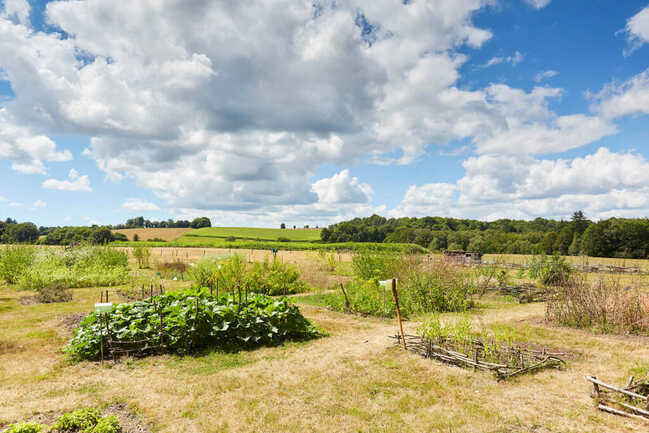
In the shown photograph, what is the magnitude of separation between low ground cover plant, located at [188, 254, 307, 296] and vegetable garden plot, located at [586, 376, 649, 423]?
359 inches

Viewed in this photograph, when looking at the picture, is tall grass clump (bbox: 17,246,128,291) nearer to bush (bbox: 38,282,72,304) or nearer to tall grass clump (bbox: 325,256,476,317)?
bush (bbox: 38,282,72,304)

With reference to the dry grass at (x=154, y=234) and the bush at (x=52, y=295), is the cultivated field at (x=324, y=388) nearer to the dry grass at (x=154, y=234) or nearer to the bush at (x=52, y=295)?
the bush at (x=52, y=295)

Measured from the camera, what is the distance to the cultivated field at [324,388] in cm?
385

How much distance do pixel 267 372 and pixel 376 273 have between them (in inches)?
310

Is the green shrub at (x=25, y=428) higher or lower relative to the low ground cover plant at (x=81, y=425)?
higher

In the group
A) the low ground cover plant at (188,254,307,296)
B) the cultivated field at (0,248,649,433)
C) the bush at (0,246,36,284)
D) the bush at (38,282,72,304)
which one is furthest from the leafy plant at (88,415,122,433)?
the bush at (0,246,36,284)

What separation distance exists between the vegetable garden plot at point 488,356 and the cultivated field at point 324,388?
0.51ft

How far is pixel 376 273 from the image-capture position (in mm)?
12711

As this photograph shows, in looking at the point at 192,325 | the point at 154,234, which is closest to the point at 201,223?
the point at 154,234

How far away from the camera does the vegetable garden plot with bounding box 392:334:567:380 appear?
17.0ft

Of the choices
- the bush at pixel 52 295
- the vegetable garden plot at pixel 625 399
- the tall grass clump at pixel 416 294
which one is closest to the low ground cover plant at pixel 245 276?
the tall grass clump at pixel 416 294

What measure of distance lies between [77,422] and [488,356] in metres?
5.49

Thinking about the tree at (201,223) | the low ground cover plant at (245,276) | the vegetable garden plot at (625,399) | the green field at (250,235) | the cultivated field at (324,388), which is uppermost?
the tree at (201,223)

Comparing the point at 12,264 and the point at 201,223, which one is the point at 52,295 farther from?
the point at 201,223
